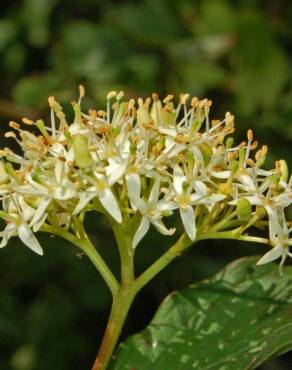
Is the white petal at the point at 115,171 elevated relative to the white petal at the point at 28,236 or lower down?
elevated

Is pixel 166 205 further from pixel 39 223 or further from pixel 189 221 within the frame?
pixel 39 223

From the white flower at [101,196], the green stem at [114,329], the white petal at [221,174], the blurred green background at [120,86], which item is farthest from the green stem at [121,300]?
the blurred green background at [120,86]

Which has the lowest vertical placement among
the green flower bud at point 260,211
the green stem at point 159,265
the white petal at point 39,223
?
the green stem at point 159,265

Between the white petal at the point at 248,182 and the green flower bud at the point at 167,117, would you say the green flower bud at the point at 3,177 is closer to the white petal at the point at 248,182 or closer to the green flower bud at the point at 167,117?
the green flower bud at the point at 167,117

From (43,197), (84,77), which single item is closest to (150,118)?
(43,197)

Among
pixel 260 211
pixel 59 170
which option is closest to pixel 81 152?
pixel 59 170

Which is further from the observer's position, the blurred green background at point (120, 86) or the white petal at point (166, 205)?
the blurred green background at point (120, 86)
